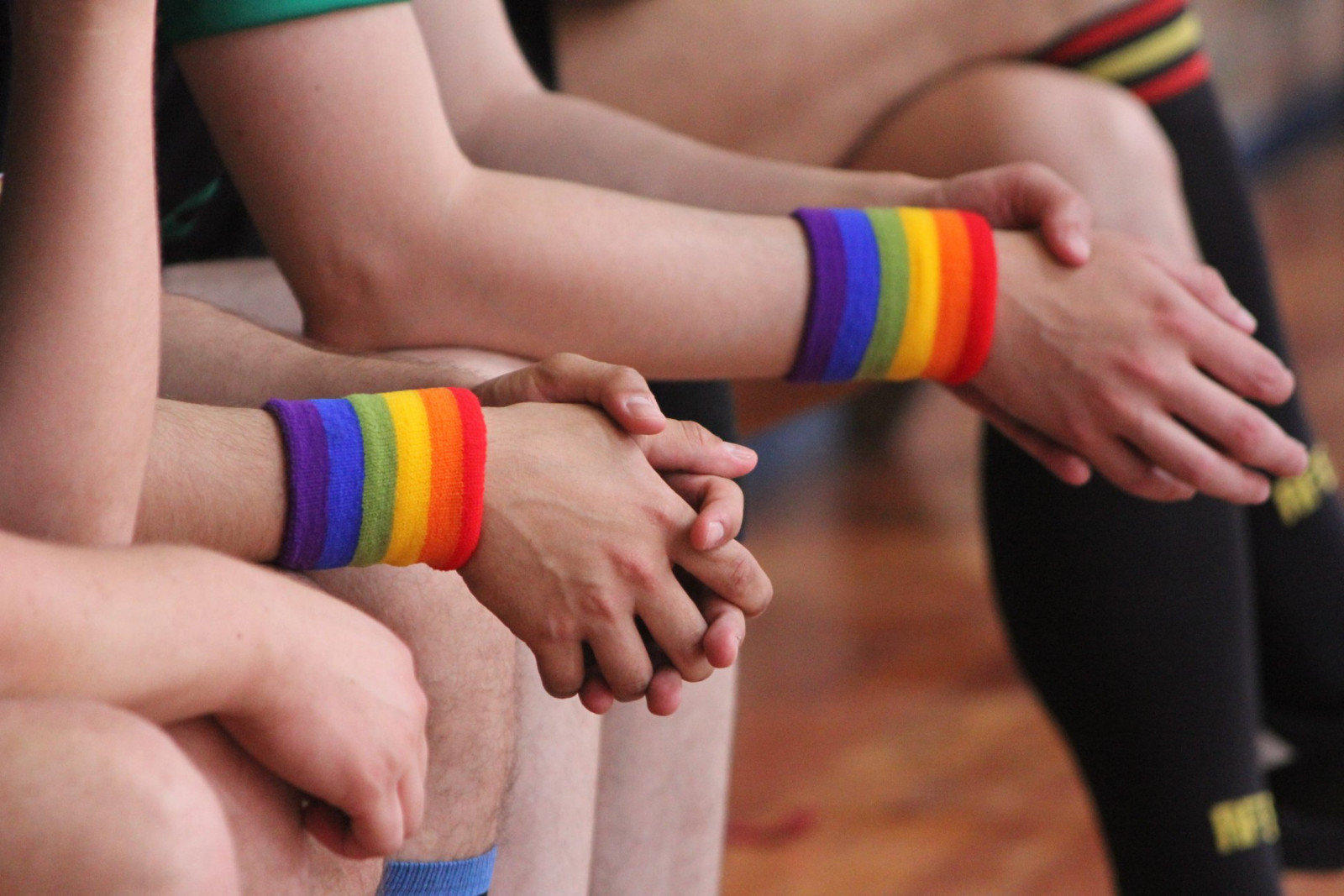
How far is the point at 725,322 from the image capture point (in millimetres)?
832

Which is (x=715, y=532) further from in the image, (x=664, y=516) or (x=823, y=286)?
(x=823, y=286)

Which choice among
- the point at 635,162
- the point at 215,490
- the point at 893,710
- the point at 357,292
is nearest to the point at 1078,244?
the point at 635,162

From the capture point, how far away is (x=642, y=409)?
639mm

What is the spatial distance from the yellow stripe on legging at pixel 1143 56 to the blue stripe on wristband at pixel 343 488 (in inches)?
26.6

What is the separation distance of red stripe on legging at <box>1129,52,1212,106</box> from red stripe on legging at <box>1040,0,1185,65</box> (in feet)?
0.12

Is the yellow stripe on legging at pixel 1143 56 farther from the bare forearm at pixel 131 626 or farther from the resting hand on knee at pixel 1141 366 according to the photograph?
the bare forearm at pixel 131 626

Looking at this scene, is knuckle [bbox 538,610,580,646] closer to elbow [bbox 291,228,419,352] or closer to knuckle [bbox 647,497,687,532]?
knuckle [bbox 647,497,687,532]

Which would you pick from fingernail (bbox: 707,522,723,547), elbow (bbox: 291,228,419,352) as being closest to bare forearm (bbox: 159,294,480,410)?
elbow (bbox: 291,228,419,352)

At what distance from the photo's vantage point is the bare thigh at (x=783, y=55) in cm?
109

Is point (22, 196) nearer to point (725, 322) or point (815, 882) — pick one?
point (725, 322)

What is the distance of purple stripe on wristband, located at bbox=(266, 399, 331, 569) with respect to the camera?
1.99 feet

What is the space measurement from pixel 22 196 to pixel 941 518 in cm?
172

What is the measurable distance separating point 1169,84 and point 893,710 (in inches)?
27.9

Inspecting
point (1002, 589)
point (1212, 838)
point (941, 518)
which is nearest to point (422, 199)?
point (1002, 589)
